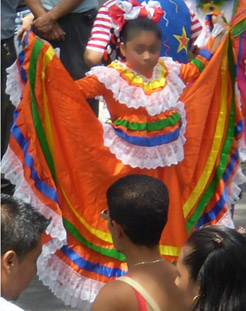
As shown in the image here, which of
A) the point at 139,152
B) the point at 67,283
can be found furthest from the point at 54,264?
the point at 139,152

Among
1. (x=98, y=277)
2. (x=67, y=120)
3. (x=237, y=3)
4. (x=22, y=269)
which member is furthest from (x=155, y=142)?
(x=22, y=269)

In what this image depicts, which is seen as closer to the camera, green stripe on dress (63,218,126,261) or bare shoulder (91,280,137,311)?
bare shoulder (91,280,137,311)

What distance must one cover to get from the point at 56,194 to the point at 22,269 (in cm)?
207

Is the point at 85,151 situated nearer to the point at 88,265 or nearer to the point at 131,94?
the point at 131,94

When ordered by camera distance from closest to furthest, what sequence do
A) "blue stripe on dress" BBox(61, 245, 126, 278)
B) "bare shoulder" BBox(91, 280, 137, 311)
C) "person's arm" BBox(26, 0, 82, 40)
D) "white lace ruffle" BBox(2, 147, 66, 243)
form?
"bare shoulder" BBox(91, 280, 137, 311) < "white lace ruffle" BBox(2, 147, 66, 243) < "blue stripe on dress" BBox(61, 245, 126, 278) < "person's arm" BBox(26, 0, 82, 40)

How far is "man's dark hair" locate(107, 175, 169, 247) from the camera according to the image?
3.45 meters

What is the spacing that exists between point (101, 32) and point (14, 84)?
723mm

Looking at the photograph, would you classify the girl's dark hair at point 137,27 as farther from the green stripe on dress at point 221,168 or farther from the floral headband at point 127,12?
the green stripe on dress at point 221,168

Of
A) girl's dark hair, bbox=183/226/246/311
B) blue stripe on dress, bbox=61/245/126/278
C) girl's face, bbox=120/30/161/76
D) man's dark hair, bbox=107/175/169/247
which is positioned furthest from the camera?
blue stripe on dress, bbox=61/245/126/278

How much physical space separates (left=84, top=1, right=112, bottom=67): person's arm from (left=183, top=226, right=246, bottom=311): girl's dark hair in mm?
2328

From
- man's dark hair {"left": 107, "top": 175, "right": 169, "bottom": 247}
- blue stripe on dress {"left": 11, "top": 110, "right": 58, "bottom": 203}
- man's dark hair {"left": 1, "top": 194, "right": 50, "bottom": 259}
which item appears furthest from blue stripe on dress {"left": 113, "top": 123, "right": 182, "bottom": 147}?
man's dark hair {"left": 1, "top": 194, "right": 50, "bottom": 259}

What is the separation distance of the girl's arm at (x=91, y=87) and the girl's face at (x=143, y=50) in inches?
8.1

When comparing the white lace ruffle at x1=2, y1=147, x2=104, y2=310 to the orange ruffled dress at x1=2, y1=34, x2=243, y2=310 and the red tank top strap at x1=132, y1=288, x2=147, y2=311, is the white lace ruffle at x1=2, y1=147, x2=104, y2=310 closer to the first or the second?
the orange ruffled dress at x1=2, y1=34, x2=243, y2=310

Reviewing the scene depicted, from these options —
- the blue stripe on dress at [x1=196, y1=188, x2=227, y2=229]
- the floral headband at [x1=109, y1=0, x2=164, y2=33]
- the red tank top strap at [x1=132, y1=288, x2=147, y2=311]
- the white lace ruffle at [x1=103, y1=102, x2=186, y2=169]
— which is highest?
the floral headband at [x1=109, y1=0, x2=164, y2=33]
